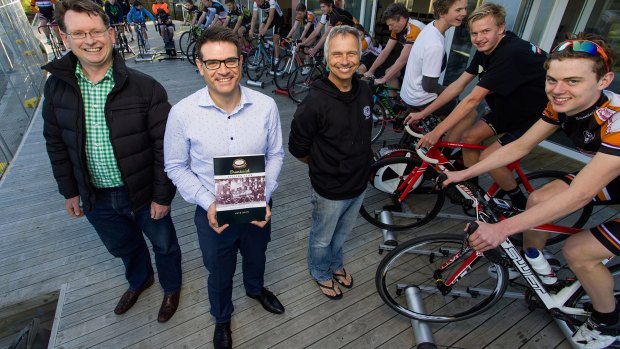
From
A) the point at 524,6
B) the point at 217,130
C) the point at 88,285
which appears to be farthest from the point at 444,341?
the point at 524,6

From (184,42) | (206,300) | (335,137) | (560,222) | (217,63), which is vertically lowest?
(206,300)

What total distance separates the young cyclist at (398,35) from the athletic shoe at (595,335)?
2983 millimetres

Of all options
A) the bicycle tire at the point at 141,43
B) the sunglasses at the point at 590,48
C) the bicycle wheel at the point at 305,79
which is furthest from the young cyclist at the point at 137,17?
the sunglasses at the point at 590,48

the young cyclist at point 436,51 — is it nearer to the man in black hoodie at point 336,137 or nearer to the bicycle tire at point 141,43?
the man in black hoodie at point 336,137

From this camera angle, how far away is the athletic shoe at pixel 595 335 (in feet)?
6.25

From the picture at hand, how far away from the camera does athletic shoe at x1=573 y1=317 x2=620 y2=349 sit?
1.90 m

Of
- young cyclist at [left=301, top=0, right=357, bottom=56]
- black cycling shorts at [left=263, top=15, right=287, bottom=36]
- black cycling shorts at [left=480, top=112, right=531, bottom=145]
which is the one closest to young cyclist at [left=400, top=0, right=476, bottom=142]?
black cycling shorts at [left=480, top=112, right=531, bottom=145]

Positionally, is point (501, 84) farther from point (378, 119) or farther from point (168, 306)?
point (168, 306)

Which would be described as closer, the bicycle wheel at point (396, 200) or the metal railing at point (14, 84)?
the bicycle wheel at point (396, 200)

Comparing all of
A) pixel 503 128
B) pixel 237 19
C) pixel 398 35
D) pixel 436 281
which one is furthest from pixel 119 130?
pixel 237 19

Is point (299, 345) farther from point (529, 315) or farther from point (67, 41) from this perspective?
point (67, 41)

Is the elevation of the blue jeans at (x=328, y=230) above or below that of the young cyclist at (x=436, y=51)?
below

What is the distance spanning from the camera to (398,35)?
14.4ft

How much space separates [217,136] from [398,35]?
3.66m
